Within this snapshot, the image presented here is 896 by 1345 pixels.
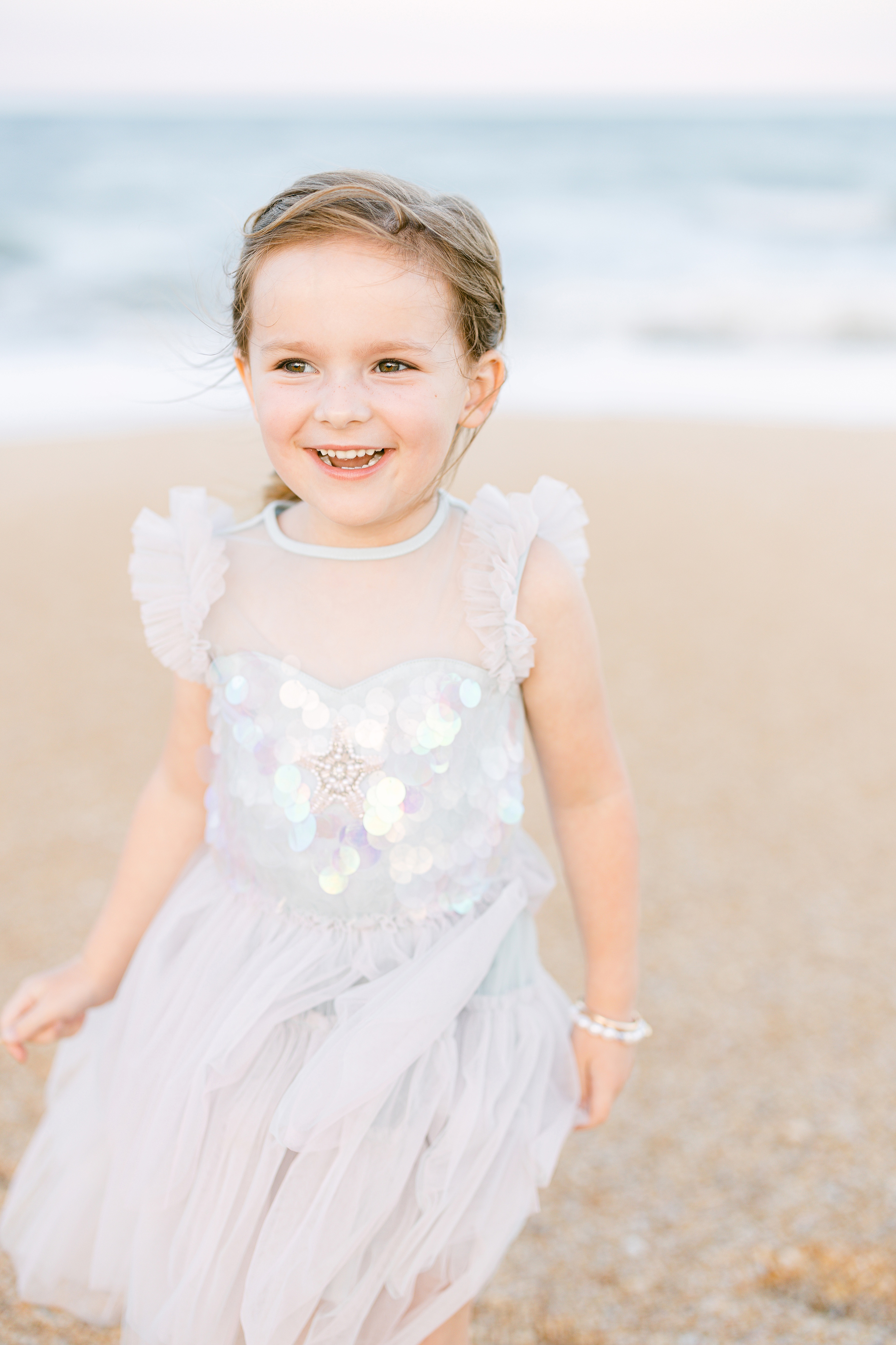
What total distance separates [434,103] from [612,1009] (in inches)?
1180

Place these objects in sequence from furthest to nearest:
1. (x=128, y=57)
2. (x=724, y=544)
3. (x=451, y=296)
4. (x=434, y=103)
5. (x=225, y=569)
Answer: (x=434, y=103) < (x=128, y=57) < (x=724, y=544) < (x=225, y=569) < (x=451, y=296)

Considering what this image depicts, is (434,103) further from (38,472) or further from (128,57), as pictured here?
(38,472)

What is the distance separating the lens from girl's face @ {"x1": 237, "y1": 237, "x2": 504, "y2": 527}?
3.60 ft

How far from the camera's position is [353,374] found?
3.66 feet

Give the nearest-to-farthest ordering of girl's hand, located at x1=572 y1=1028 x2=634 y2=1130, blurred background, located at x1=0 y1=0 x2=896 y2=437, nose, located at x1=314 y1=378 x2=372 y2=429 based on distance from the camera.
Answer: nose, located at x1=314 y1=378 x2=372 y2=429 < girl's hand, located at x1=572 y1=1028 x2=634 y2=1130 < blurred background, located at x1=0 y1=0 x2=896 y2=437

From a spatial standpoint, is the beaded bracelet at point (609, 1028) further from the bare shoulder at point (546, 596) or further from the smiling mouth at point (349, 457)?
the smiling mouth at point (349, 457)

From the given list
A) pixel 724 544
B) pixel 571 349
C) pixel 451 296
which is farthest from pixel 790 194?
pixel 451 296

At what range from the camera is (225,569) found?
1.30 meters

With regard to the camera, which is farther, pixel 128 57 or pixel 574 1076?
pixel 128 57

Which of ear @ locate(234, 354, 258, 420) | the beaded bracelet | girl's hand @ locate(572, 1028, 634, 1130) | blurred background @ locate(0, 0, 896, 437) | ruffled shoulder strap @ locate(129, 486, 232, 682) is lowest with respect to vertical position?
girl's hand @ locate(572, 1028, 634, 1130)

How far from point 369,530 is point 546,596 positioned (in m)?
0.22

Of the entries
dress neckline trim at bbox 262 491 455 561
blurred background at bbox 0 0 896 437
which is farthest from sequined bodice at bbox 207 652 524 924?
blurred background at bbox 0 0 896 437

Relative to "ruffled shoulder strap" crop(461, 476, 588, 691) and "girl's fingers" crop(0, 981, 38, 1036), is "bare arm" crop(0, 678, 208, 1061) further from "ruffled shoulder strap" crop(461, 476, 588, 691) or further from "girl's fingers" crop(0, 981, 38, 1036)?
"ruffled shoulder strap" crop(461, 476, 588, 691)

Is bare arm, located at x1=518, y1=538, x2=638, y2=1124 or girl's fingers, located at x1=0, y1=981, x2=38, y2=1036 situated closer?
bare arm, located at x1=518, y1=538, x2=638, y2=1124
